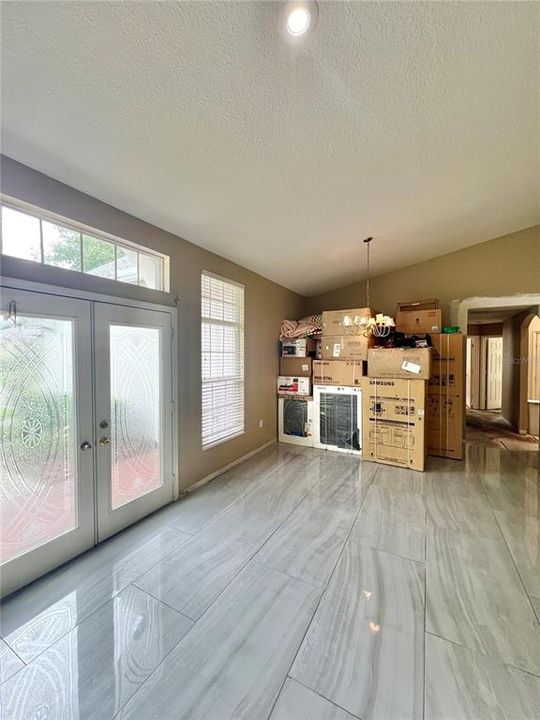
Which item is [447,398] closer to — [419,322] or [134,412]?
[419,322]

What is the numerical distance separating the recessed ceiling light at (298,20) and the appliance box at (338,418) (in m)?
3.77

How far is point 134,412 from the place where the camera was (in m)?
2.62

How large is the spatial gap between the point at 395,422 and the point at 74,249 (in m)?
4.02

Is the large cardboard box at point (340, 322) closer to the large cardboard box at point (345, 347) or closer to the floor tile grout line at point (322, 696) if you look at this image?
the large cardboard box at point (345, 347)

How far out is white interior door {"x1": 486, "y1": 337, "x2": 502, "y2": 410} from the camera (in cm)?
830

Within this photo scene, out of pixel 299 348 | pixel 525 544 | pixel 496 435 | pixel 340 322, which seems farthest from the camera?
pixel 496 435

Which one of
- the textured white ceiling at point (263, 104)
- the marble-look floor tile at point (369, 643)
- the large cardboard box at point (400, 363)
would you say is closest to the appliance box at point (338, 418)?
the large cardboard box at point (400, 363)

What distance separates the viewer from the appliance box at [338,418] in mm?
4340

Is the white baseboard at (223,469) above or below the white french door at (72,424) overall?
below

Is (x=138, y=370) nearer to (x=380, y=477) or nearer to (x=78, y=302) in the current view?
(x=78, y=302)

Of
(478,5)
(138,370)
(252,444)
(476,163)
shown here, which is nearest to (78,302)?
(138,370)

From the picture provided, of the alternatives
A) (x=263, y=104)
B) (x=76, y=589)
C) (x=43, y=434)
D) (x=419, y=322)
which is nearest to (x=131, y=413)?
(x=43, y=434)

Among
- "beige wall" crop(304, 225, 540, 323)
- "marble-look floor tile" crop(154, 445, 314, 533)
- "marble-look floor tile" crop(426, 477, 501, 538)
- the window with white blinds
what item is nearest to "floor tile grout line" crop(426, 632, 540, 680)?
"marble-look floor tile" crop(426, 477, 501, 538)

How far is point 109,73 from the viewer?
1365 mm
